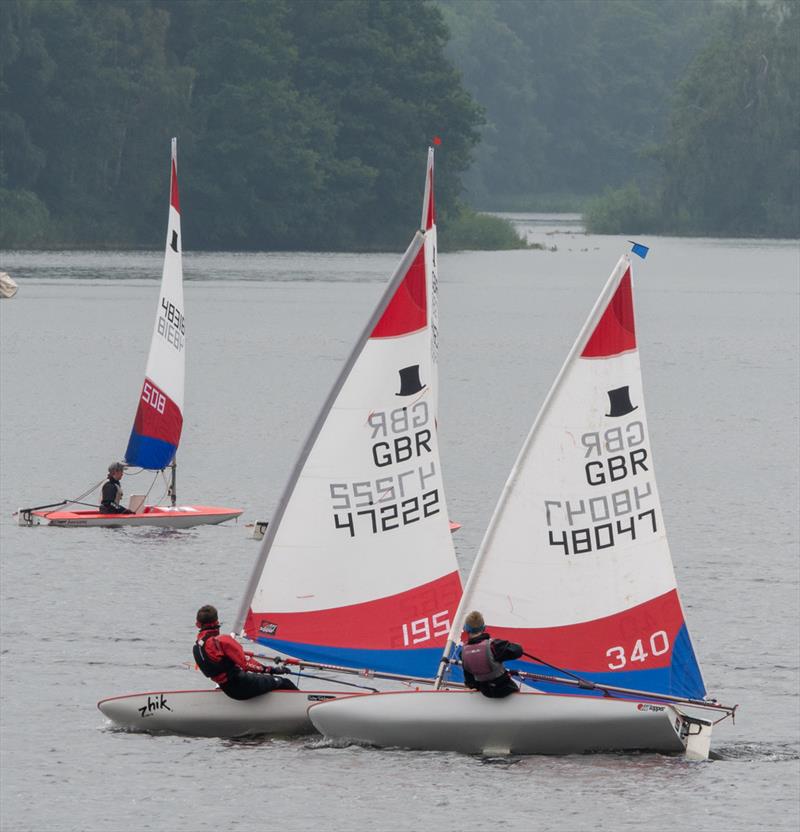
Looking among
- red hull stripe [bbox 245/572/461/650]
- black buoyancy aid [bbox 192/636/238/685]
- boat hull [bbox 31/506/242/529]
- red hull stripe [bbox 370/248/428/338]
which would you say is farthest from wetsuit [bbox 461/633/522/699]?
boat hull [bbox 31/506/242/529]

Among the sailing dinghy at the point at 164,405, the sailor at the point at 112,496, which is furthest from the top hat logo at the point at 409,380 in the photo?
the sailing dinghy at the point at 164,405

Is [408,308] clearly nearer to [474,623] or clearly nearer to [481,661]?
[474,623]

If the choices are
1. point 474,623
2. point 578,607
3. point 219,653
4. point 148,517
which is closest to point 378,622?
point 474,623

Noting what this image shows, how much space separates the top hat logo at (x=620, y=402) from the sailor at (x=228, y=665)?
6.25m

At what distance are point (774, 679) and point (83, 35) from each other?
140623 mm

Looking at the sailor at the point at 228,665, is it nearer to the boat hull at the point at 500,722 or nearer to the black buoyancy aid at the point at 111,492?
the boat hull at the point at 500,722

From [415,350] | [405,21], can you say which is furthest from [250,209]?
[415,350]

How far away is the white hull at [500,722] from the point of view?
2914 cm

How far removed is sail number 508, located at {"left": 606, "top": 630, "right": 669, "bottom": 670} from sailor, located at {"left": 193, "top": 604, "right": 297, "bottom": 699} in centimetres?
489

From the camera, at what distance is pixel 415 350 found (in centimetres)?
2916

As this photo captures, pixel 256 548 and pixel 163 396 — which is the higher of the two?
pixel 163 396

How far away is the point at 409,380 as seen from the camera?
2919 cm

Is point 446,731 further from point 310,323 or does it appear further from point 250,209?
point 250,209

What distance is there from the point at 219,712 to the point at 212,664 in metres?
1.45
